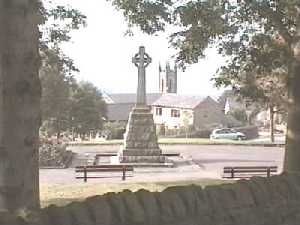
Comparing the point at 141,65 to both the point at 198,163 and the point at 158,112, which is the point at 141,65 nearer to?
the point at 198,163

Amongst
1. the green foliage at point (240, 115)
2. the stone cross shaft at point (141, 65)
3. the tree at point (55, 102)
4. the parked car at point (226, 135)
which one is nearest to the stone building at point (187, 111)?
the green foliage at point (240, 115)

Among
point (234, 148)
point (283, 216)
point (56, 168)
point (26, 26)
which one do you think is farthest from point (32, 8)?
point (234, 148)

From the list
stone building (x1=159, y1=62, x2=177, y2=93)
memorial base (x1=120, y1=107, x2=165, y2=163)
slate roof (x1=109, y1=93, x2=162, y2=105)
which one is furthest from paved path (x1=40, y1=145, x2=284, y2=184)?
stone building (x1=159, y1=62, x2=177, y2=93)

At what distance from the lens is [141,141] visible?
1364 inches

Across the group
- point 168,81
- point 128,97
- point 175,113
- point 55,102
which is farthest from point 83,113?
point 168,81

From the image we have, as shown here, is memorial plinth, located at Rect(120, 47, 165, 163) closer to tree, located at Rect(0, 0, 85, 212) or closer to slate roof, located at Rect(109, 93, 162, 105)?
tree, located at Rect(0, 0, 85, 212)

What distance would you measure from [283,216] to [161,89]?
143 metres

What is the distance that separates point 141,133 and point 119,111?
8770cm

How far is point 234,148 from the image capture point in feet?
168

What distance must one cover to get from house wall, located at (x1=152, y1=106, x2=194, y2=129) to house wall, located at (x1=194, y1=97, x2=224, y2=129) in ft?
8.76

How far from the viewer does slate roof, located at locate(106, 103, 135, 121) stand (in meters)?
118

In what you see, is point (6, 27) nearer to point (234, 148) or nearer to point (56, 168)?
point (56, 168)

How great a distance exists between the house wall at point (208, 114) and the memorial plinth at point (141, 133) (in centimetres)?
7335

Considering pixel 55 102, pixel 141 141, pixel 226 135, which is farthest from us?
pixel 226 135
